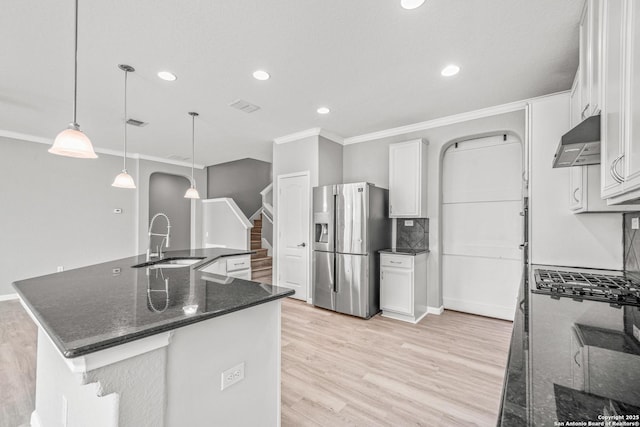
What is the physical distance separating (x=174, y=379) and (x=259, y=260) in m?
5.10

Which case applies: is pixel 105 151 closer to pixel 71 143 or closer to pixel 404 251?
pixel 71 143

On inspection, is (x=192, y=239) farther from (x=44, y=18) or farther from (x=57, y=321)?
(x=57, y=321)

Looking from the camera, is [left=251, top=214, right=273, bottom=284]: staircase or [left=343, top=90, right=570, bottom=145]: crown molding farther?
[left=251, top=214, right=273, bottom=284]: staircase

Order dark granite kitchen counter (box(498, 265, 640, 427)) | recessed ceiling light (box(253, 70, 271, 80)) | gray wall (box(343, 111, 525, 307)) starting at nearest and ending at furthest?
dark granite kitchen counter (box(498, 265, 640, 427))
recessed ceiling light (box(253, 70, 271, 80))
gray wall (box(343, 111, 525, 307))

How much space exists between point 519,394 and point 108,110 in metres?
4.72

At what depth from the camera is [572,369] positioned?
70 cm

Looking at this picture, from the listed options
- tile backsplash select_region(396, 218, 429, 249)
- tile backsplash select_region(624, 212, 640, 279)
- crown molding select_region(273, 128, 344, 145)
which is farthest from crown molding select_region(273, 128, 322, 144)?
tile backsplash select_region(624, 212, 640, 279)

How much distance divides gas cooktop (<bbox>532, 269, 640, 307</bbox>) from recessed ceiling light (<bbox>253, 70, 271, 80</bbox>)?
269 cm

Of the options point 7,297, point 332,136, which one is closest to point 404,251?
point 332,136

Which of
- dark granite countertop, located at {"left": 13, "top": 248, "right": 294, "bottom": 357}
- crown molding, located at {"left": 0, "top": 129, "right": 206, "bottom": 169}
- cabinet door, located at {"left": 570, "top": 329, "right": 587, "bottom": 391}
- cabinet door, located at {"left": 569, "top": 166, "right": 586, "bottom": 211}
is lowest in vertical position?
dark granite countertop, located at {"left": 13, "top": 248, "right": 294, "bottom": 357}

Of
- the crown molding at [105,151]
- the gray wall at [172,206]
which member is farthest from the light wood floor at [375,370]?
Result: the gray wall at [172,206]

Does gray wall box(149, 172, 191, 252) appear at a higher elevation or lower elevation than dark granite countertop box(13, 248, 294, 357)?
higher

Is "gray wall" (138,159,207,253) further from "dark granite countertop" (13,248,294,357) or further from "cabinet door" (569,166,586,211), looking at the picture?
"cabinet door" (569,166,586,211)

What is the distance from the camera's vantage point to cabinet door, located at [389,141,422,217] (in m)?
3.88
